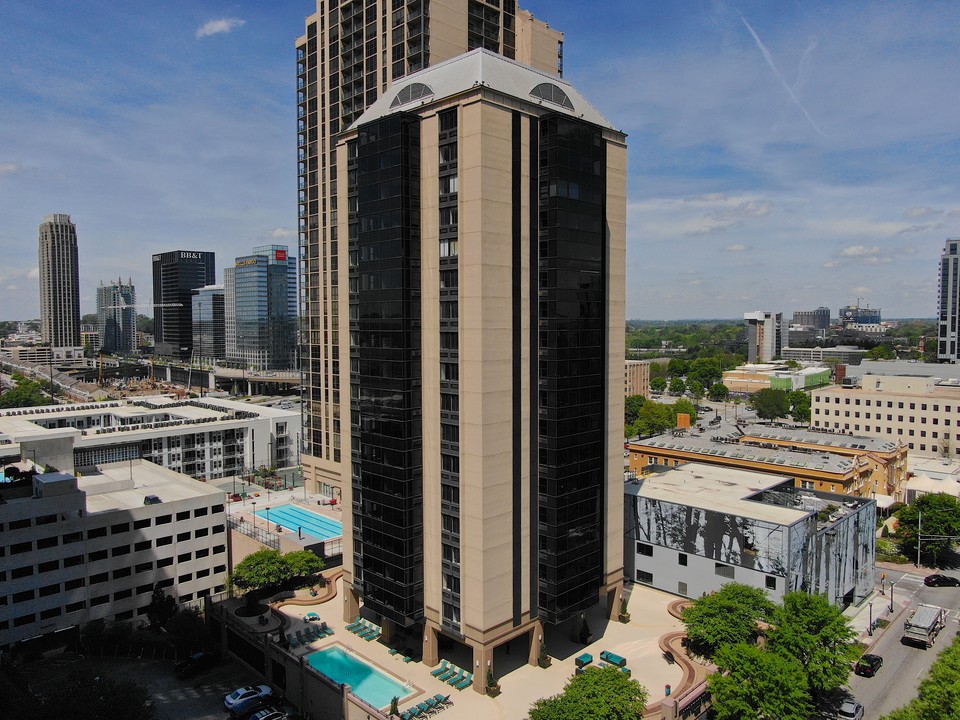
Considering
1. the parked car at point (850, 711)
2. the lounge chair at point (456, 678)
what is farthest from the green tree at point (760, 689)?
the lounge chair at point (456, 678)

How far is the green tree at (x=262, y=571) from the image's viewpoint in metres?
69.9

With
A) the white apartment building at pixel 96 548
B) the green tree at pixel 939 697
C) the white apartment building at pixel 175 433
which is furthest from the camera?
the white apartment building at pixel 175 433

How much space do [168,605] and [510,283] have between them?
5181 cm

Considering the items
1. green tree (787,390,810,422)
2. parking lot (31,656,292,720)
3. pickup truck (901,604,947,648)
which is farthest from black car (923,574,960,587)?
green tree (787,390,810,422)

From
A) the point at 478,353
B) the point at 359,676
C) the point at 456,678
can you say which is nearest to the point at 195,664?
the point at 359,676

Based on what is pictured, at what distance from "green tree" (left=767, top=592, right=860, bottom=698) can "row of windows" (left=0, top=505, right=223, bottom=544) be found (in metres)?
64.0

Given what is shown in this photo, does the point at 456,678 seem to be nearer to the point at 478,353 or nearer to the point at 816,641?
the point at 478,353

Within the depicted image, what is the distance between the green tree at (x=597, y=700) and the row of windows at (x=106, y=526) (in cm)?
4977

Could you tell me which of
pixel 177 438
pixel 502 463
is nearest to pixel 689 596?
pixel 502 463

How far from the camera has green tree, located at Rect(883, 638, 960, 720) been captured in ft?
137

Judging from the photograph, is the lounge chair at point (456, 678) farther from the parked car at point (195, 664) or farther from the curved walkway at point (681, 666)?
the parked car at point (195, 664)

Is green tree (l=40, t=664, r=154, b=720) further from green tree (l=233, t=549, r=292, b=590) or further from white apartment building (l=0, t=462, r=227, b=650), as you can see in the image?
white apartment building (l=0, t=462, r=227, b=650)

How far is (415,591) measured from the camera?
2303 inches

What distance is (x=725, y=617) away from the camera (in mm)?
58656
